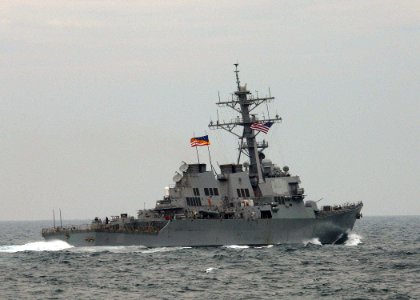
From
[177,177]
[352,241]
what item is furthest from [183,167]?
[352,241]

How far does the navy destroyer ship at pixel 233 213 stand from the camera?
60.0m

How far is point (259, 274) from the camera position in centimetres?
4494

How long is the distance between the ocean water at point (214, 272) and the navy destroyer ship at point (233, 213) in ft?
3.23

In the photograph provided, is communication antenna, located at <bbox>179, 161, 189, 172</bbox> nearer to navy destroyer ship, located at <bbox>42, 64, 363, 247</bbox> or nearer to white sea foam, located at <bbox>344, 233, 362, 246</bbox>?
navy destroyer ship, located at <bbox>42, 64, 363, 247</bbox>

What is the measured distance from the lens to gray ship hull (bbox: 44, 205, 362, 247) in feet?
196

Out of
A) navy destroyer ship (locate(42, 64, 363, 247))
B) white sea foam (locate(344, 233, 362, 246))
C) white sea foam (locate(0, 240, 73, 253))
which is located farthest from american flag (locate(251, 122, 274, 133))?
white sea foam (locate(0, 240, 73, 253))

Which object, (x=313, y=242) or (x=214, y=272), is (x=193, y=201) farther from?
(x=214, y=272)

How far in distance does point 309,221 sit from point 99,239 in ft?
50.6

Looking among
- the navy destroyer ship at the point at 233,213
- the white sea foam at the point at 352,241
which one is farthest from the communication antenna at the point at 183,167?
the white sea foam at the point at 352,241

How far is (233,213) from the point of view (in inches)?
2424

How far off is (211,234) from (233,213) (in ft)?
8.32

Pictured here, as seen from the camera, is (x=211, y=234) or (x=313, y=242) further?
(x=313, y=242)

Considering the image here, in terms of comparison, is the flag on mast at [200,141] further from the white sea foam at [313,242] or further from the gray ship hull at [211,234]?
the white sea foam at [313,242]

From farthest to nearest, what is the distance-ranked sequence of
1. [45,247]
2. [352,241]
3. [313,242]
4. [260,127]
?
[352,241] < [45,247] < [313,242] < [260,127]
